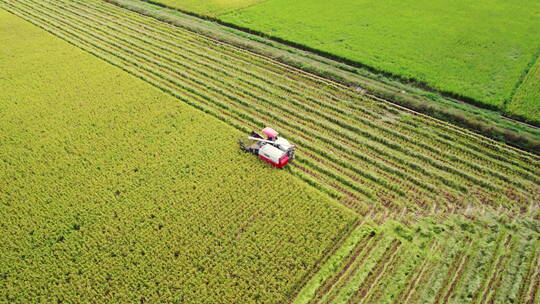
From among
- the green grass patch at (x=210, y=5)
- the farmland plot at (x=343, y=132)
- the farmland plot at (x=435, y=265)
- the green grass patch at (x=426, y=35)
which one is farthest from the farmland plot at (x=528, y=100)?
the green grass patch at (x=210, y=5)

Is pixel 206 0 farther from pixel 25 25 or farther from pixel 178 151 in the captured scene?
pixel 178 151

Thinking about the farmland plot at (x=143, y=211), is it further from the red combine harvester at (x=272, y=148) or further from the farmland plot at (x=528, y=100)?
the farmland plot at (x=528, y=100)

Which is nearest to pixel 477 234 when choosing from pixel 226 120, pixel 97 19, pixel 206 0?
pixel 226 120

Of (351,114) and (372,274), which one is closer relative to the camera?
(372,274)

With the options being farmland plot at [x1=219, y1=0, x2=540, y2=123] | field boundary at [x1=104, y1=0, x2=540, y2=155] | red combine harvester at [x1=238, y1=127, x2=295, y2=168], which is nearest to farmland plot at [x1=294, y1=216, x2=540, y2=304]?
red combine harvester at [x1=238, y1=127, x2=295, y2=168]

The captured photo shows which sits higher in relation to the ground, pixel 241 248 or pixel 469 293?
pixel 469 293

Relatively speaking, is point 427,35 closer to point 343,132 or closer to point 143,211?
point 343,132
